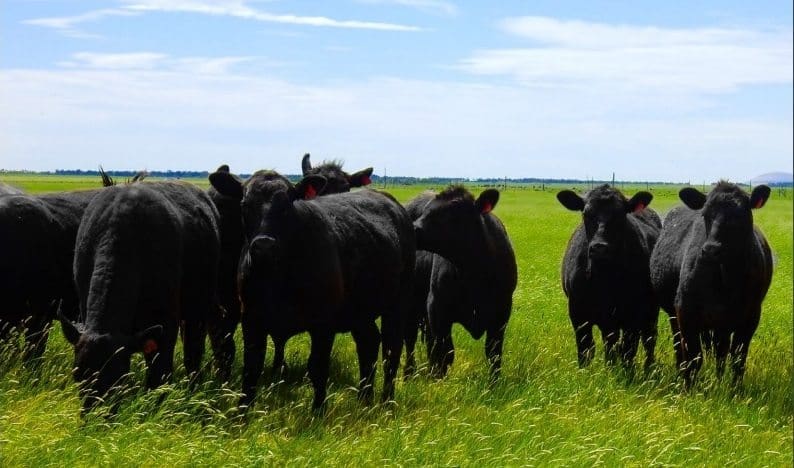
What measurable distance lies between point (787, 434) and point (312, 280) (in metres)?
4.91

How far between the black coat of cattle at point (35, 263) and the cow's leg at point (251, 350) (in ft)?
8.40

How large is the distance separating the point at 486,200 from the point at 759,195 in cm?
298

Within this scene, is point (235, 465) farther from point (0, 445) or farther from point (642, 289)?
point (642, 289)

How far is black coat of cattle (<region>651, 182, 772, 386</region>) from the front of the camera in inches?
374

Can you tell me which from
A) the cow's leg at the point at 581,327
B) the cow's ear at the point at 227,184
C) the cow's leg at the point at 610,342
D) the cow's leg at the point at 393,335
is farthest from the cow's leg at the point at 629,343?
the cow's ear at the point at 227,184

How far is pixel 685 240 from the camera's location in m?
10.4

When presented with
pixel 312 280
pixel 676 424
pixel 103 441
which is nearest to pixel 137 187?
pixel 312 280

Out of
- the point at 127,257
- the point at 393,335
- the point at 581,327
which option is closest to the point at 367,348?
the point at 393,335

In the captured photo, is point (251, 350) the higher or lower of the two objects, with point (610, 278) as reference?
lower

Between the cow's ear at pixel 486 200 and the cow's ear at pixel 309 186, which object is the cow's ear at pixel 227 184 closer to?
the cow's ear at pixel 309 186

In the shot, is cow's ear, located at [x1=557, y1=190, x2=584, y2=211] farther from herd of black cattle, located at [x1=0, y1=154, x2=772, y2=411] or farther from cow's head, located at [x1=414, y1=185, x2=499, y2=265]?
cow's head, located at [x1=414, y1=185, x2=499, y2=265]

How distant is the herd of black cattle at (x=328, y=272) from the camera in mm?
7770

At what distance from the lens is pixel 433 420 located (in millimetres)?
7820

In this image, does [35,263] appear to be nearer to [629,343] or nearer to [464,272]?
[464,272]
